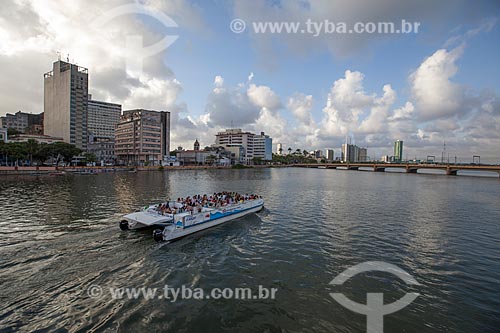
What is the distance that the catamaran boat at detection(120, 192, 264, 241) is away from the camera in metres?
19.4

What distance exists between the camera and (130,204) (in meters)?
32.7

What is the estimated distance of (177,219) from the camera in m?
20.1

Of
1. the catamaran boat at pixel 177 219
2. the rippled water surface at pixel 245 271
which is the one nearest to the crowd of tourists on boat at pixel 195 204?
the catamaran boat at pixel 177 219

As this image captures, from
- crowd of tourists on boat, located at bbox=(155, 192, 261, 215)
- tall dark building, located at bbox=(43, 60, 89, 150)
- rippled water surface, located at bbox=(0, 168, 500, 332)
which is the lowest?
rippled water surface, located at bbox=(0, 168, 500, 332)

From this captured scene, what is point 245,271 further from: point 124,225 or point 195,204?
point 124,225

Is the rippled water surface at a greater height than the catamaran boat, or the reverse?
the catamaran boat

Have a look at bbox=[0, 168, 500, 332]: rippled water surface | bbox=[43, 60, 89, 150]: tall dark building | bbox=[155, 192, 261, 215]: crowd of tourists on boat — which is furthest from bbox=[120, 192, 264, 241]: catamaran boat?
bbox=[43, 60, 89, 150]: tall dark building

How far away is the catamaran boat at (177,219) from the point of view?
1942 centimetres

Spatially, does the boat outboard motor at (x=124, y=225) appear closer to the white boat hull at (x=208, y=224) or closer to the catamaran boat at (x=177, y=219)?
the catamaran boat at (x=177, y=219)

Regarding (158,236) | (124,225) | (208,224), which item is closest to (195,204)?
(208,224)

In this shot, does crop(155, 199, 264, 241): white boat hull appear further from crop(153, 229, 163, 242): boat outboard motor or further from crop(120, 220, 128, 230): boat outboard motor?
crop(120, 220, 128, 230): boat outboard motor

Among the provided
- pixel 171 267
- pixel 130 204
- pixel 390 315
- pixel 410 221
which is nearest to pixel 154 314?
pixel 171 267

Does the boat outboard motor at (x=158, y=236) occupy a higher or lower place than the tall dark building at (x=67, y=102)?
lower

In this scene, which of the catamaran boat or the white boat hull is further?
the catamaran boat
